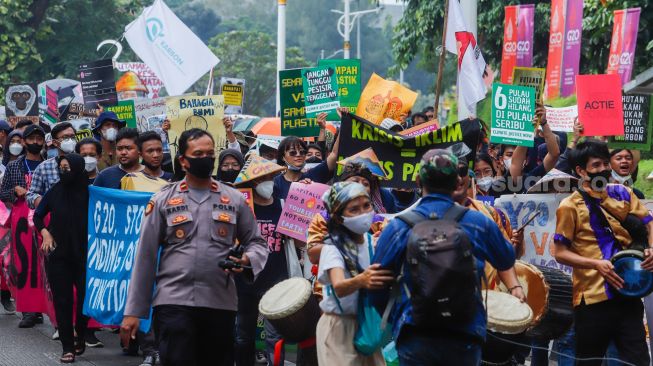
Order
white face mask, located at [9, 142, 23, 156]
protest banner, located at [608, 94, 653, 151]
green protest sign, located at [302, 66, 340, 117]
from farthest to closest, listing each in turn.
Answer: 1. white face mask, located at [9, 142, 23, 156]
2. green protest sign, located at [302, 66, 340, 117]
3. protest banner, located at [608, 94, 653, 151]

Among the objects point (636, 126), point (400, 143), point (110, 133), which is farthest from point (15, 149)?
point (636, 126)

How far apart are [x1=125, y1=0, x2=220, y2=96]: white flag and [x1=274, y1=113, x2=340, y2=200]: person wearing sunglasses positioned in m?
4.68

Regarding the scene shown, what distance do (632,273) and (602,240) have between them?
0.97ft

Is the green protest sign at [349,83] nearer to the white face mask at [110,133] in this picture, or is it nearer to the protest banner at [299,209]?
the white face mask at [110,133]

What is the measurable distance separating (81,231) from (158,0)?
6.41 meters

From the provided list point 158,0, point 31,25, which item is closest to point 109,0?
point 31,25

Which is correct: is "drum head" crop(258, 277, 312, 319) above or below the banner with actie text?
below

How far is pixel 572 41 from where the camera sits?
926 inches

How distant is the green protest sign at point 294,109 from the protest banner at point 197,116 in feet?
5.37

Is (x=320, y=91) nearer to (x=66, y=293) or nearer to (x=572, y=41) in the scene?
(x=66, y=293)

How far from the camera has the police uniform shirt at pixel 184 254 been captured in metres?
6.79

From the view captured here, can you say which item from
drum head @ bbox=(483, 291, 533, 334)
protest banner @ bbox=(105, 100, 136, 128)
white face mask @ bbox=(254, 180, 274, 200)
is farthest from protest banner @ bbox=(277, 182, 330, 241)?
protest banner @ bbox=(105, 100, 136, 128)

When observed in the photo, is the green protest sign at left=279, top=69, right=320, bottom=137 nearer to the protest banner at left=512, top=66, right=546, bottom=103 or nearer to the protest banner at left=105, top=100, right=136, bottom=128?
the protest banner at left=105, top=100, right=136, bottom=128

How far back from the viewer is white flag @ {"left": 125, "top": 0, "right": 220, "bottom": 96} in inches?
590
